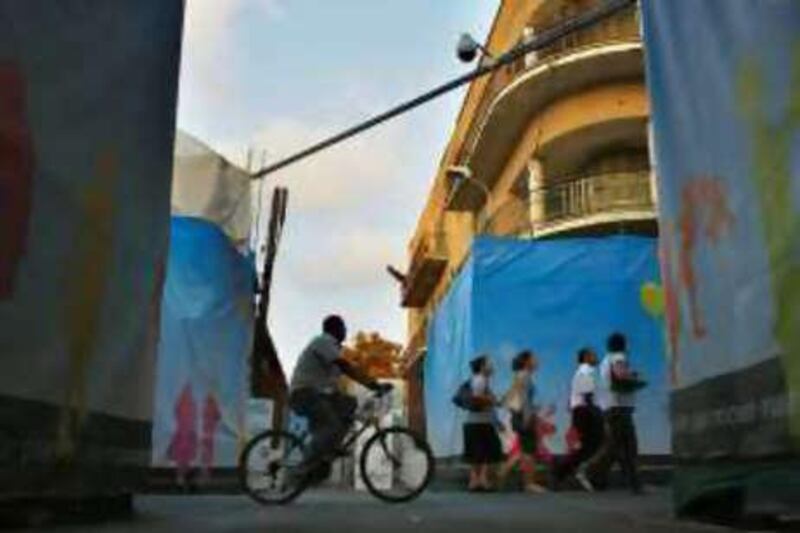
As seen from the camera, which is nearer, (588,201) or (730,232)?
(730,232)

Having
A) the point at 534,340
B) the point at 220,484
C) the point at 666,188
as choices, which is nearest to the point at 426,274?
the point at 534,340

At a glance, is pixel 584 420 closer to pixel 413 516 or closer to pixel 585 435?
pixel 585 435

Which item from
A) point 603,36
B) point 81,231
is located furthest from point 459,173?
point 81,231

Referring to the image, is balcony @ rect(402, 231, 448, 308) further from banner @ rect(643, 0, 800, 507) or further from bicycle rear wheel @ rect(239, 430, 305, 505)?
banner @ rect(643, 0, 800, 507)

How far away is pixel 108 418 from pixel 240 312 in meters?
9.11

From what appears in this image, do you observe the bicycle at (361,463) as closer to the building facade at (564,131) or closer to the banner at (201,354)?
the banner at (201,354)

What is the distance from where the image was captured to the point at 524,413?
56.9 feet

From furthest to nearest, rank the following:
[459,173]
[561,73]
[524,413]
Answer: [459,173]
[561,73]
[524,413]

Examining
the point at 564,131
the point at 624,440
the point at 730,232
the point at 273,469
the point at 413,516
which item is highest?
the point at 564,131

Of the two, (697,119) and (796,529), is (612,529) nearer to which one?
(796,529)

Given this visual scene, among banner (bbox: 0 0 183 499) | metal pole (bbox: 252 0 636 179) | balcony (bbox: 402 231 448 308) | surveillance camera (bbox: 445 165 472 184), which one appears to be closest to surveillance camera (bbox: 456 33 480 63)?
metal pole (bbox: 252 0 636 179)

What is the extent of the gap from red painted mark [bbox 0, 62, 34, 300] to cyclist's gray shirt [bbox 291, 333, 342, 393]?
15.5 ft

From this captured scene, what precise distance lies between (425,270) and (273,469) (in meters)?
36.7

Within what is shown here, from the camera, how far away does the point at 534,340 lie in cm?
2017
